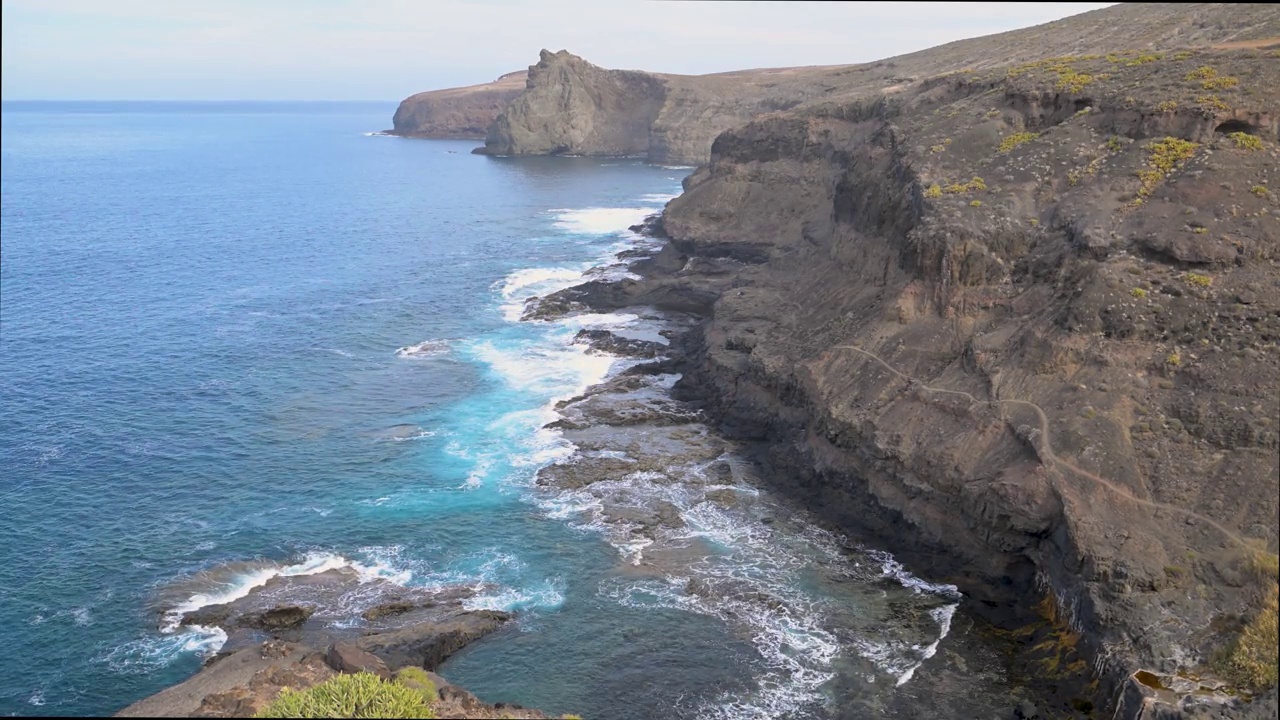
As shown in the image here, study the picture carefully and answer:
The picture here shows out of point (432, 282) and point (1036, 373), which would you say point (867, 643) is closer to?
point (1036, 373)

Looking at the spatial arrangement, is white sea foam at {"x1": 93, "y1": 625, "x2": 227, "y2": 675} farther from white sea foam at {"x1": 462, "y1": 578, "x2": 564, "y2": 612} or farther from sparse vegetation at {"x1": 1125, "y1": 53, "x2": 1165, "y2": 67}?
sparse vegetation at {"x1": 1125, "y1": 53, "x2": 1165, "y2": 67}

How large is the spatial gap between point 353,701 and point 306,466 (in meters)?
31.6

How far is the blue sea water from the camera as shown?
3888cm

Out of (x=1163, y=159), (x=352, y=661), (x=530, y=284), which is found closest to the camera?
(x=352, y=661)

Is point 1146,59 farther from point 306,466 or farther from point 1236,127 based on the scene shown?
point 306,466

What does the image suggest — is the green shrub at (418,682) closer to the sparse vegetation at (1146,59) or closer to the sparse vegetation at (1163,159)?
the sparse vegetation at (1163,159)

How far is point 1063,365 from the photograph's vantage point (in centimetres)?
4656

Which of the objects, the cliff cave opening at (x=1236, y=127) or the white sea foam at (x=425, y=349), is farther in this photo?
the white sea foam at (x=425, y=349)

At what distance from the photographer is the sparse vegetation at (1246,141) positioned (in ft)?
165

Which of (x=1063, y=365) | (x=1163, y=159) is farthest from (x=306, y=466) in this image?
(x=1163, y=159)

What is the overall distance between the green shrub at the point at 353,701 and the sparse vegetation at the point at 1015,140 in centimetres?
4780

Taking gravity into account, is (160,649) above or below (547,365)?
below

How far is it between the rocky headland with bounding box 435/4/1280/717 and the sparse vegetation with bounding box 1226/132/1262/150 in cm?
14

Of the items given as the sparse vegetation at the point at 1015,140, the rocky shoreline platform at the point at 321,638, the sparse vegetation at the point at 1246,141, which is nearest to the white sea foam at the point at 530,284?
the sparse vegetation at the point at 1015,140
